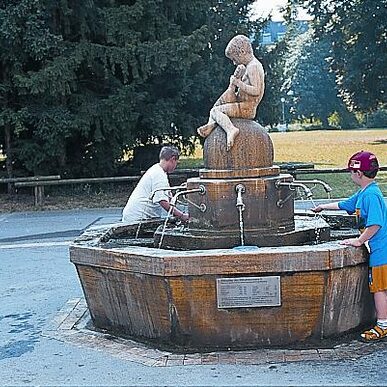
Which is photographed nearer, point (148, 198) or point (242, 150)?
point (242, 150)

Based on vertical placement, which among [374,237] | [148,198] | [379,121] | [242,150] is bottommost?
[374,237]

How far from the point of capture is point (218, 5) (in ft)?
80.6

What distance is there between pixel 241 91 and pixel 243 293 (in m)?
2.45

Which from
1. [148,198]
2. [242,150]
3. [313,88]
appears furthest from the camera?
[313,88]

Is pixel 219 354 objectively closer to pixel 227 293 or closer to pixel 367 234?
pixel 227 293

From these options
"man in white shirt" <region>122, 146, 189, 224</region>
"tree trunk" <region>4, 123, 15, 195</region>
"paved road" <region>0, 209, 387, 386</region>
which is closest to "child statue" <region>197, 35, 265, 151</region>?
"man in white shirt" <region>122, 146, 189, 224</region>


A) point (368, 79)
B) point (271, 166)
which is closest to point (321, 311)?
point (271, 166)

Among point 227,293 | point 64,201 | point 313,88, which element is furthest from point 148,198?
point 313,88

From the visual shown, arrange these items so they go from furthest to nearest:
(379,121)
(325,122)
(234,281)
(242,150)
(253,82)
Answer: (325,122) → (379,121) → (253,82) → (242,150) → (234,281)

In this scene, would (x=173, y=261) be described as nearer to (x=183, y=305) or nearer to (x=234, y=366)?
(x=183, y=305)

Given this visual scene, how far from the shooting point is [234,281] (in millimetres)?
5930

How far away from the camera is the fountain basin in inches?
233

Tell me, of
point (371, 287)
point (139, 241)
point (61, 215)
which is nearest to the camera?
point (371, 287)

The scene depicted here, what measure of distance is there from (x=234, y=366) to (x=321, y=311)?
2.89ft
